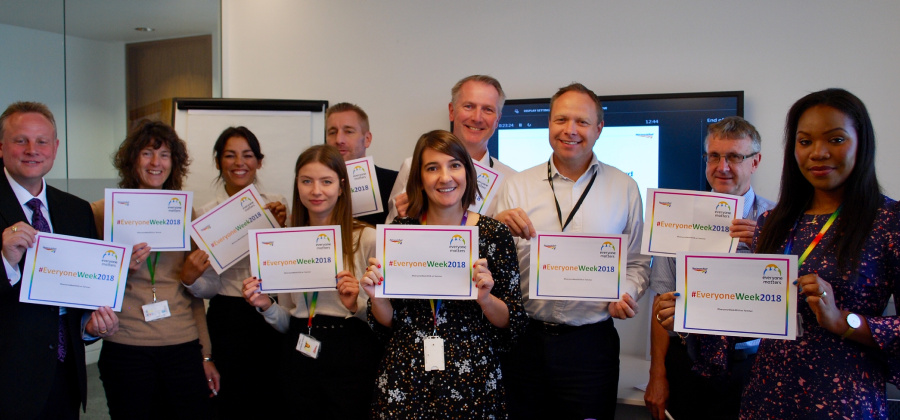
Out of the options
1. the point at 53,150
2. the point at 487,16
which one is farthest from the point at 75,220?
the point at 487,16

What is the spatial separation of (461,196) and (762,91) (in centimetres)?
284

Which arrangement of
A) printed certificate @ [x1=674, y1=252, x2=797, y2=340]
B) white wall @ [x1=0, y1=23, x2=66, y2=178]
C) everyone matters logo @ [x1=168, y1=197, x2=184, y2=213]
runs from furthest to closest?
white wall @ [x1=0, y1=23, x2=66, y2=178]
everyone matters logo @ [x1=168, y1=197, x2=184, y2=213]
printed certificate @ [x1=674, y1=252, x2=797, y2=340]

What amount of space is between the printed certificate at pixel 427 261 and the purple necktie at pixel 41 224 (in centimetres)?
141

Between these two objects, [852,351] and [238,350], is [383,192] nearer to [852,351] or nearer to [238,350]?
[238,350]

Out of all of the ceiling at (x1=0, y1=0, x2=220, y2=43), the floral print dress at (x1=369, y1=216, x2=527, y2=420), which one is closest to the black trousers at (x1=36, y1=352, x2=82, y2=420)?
the floral print dress at (x1=369, y1=216, x2=527, y2=420)

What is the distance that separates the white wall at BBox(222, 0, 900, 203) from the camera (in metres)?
3.96

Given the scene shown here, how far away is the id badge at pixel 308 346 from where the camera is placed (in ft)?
8.25

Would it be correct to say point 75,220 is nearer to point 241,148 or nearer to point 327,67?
point 241,148

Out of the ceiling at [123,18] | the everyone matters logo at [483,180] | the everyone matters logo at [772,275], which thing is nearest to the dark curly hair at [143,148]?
the everyone matters logo at [483,180]

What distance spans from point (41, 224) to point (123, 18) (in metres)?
3.69

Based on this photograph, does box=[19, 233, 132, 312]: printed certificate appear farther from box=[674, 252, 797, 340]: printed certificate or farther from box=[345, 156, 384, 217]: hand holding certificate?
box=[674, 252, 797, 340]: printed certificate

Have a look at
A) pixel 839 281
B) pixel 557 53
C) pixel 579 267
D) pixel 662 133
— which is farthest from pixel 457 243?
pixel 557 53

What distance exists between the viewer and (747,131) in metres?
2.79

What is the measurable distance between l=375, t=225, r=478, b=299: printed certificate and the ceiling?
158 inches
